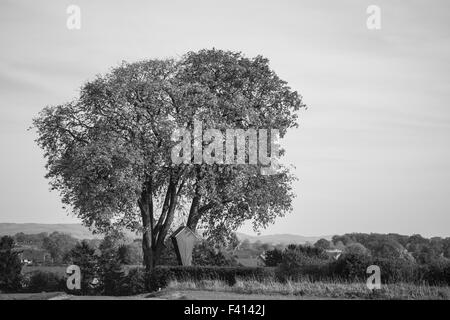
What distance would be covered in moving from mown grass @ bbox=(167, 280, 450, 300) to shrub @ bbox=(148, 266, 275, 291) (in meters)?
1.53

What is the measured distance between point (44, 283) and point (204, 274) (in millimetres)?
19680

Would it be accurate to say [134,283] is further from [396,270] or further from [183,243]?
[396,270]

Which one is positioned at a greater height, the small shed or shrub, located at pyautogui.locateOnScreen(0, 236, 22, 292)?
the small shed

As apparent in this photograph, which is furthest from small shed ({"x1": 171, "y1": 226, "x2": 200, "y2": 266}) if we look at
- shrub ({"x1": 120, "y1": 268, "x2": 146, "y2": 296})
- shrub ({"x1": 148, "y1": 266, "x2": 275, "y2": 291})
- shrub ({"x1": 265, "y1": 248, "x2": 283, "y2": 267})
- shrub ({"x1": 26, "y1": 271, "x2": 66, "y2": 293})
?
shrub ({"x1": 265, "y1": 248, "x2": 283, "y2": 267})

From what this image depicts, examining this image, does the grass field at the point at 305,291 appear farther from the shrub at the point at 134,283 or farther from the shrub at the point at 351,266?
the shrub at the point at 134,283

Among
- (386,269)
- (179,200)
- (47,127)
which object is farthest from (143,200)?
(386,269)

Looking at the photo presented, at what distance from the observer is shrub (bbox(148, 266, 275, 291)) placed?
2936 centimetres

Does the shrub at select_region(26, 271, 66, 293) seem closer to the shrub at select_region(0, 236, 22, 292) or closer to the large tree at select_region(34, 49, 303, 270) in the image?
the shrub at select_region(0, 236, 22, 292)

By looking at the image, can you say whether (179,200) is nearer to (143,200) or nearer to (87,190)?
(143,200)

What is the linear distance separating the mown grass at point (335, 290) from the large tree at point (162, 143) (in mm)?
9187

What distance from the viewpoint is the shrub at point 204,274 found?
29.4 meters

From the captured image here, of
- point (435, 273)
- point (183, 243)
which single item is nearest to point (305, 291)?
point (435, 273)

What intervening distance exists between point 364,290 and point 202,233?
19261 mm

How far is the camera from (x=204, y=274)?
30609mm
